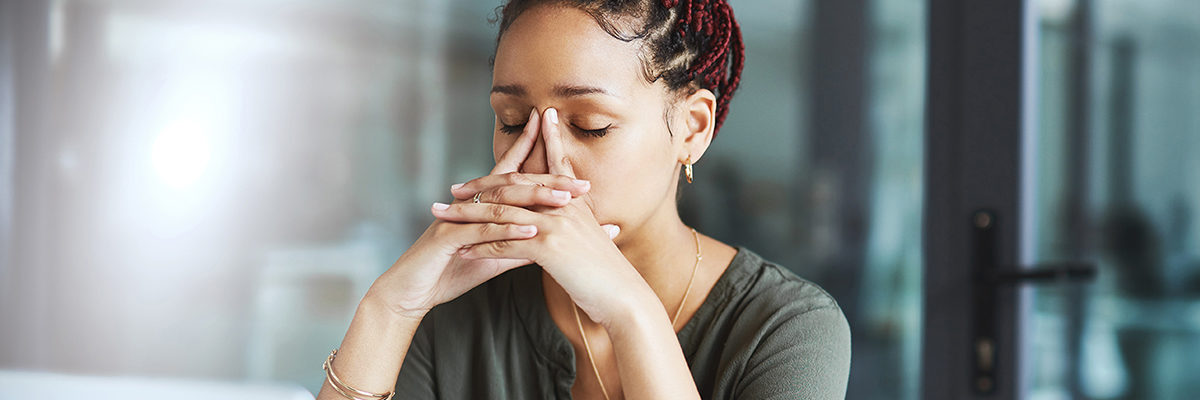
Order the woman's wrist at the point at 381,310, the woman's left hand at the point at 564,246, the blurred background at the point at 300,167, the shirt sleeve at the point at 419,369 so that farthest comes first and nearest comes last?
the blurred background at the point at 300,167
the shirt sleeve at the point at 419,369
the woman's wrist at the point at 381,310
the woman's left hand at the point at 564,246

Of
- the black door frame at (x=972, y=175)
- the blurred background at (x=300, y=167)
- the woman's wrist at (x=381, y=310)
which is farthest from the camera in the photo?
the blurred background at (x=300, y=167)

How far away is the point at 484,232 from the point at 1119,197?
1.18m

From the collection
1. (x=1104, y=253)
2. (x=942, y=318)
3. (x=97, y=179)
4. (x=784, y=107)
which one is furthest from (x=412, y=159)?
(x=1104, y=253)

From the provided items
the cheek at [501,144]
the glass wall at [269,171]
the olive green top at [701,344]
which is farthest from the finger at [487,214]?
the glass wall at [269,171]

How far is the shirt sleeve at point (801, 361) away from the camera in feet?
3.28

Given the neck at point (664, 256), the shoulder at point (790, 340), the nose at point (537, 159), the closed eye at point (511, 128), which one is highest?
the closed eye at point (511, 128)

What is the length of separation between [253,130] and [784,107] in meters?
1.18

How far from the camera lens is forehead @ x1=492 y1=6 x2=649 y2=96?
1.00 m

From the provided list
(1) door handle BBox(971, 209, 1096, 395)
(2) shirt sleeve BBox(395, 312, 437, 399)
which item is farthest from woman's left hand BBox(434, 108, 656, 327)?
(1) door handle BBox(971, 209, 1096, 395)

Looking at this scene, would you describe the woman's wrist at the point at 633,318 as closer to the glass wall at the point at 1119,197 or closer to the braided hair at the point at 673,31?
the braided hair at the point at 673,31

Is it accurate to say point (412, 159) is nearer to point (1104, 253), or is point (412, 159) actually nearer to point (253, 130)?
point (253, 130)

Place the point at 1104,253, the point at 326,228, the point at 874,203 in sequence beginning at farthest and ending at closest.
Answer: the point at 326,228 < the point at 874,203 < the point at 1104,253

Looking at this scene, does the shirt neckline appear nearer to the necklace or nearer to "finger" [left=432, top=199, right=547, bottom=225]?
the necklace

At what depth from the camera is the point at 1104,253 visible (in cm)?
150
